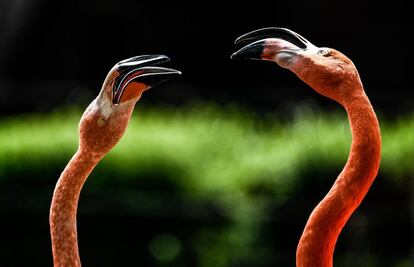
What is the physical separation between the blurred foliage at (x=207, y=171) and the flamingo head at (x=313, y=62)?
361 cm

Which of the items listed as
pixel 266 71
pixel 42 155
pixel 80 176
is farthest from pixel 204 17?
pixel 80 176

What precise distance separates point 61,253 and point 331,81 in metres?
1.01

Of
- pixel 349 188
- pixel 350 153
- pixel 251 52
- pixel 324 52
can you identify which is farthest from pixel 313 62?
pixel 349 188

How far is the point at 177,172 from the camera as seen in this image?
6.69 meters

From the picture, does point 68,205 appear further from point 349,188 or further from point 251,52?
point 349,188

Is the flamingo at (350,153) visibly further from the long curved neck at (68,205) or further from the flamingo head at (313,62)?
the long curved neck at (68,205)

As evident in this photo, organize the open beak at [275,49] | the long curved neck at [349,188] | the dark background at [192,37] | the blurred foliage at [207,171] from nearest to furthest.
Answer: the long curved neck at [349,188] < the open beak at [275,49] < the blurred foliage at [207,171] < the dark background at [192,37]

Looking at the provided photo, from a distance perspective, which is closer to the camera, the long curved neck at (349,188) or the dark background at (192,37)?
the long curved neck at (349,188)

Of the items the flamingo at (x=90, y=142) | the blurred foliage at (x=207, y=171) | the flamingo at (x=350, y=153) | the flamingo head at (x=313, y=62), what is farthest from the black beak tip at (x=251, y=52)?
the blurred foliage at (x=207, y=171)

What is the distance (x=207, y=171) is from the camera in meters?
6.71

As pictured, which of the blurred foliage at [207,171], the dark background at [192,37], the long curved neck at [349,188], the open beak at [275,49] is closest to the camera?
the long curved neck at [349,188]

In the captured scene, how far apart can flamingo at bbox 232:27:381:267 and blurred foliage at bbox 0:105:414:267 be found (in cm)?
363

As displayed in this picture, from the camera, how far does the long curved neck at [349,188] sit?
277cm

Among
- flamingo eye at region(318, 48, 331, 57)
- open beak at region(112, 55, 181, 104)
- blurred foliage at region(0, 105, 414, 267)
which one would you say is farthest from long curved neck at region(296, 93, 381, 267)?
blurred foliage at region(0, 105, 414, 267)
